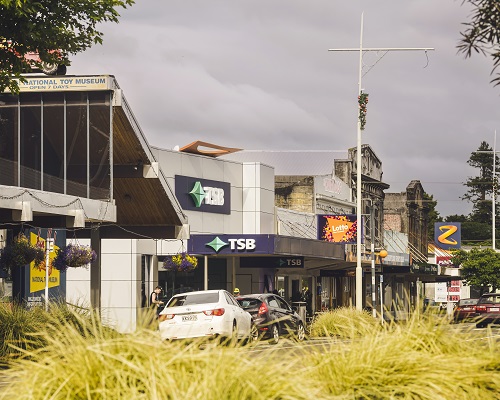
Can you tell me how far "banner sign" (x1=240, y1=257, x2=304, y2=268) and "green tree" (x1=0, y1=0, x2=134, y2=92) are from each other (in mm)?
28011

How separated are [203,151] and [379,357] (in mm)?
41226

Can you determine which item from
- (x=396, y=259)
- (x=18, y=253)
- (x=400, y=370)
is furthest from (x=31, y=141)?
(x=396, y=259)

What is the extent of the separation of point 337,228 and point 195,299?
100.0 ft

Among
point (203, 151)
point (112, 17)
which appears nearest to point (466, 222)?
point (203, 151)

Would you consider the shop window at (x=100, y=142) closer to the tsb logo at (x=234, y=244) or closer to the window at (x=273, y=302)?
the window at (x=273, y=302)

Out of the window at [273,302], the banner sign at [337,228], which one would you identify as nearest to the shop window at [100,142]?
the window at [273,302]

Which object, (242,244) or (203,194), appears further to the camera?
(203,194)

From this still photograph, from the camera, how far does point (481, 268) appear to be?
3625 inches

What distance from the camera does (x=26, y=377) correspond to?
9.04m

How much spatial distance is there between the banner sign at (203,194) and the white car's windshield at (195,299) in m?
20.5

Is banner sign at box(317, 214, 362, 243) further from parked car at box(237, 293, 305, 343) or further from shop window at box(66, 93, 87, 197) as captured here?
shop window at box(66, 93, 87, 197)

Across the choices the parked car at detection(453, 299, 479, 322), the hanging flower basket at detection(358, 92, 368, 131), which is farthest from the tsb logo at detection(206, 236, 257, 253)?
the parked car at detection(453, 299, 479, 322)

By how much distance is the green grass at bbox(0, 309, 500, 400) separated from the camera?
8.43 metres

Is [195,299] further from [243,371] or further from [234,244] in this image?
[243,371]
